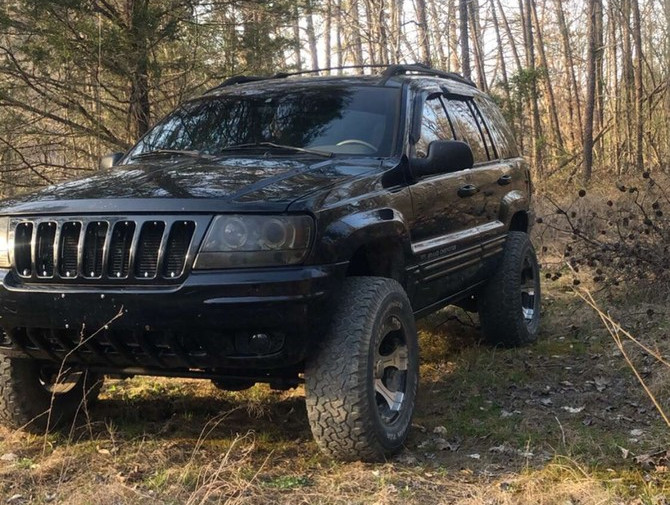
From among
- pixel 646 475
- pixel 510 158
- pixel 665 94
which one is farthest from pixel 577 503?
pixel 665 94

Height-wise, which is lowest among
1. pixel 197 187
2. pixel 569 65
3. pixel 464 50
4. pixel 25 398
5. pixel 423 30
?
pixel 25 398

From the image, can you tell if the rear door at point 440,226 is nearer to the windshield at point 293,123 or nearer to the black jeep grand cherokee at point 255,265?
the black jeep grand cherokee at point 255,265

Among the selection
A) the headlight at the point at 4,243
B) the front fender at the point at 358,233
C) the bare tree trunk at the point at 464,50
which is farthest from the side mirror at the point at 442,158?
the bare tree trunk at the point at 464,50

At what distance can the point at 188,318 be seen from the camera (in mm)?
3021

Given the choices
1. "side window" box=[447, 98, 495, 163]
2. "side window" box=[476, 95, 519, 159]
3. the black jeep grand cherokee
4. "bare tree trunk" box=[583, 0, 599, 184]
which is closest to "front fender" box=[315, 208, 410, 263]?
the black jeep grand cherokee

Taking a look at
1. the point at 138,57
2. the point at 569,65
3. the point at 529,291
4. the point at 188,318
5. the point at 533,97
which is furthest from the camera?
the point at 569,65

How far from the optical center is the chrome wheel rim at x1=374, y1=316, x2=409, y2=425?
143 inches

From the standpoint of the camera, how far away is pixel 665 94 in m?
17.6

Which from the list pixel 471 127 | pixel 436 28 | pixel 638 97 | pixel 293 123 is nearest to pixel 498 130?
pixel 471 127

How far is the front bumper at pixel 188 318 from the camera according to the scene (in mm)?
3018

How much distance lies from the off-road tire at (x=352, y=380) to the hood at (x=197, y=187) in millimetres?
582

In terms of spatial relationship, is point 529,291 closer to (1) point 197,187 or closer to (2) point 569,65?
(1) point 197,187

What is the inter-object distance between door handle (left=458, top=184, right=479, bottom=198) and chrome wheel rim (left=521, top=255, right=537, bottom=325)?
139cm

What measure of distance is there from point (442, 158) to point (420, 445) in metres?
1.59
